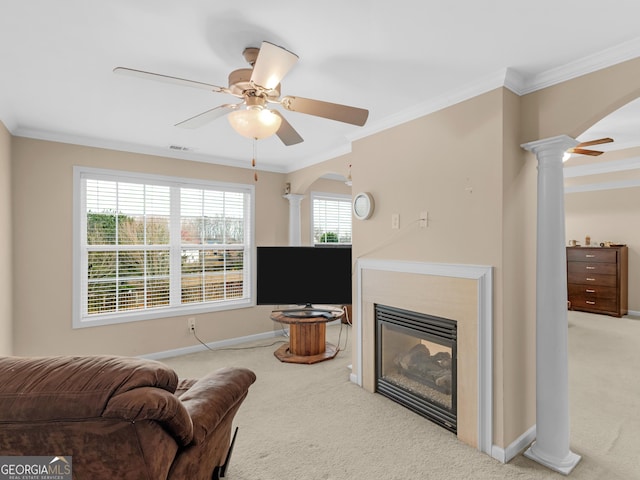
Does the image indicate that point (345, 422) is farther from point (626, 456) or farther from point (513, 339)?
point (626, 456)

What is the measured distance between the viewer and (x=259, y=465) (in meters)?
2.21

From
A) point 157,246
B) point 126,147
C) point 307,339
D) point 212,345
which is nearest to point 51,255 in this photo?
point 157,246

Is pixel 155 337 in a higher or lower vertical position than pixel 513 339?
lower

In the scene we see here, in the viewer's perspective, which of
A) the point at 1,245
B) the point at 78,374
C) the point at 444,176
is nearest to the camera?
the point at 78,374

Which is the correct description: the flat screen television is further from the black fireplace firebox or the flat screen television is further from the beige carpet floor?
the black fireplace firebox

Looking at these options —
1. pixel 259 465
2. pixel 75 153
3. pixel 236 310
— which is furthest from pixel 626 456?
pixel 75 153

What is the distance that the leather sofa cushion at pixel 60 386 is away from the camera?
104 cm

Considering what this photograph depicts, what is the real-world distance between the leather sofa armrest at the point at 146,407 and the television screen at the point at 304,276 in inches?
112

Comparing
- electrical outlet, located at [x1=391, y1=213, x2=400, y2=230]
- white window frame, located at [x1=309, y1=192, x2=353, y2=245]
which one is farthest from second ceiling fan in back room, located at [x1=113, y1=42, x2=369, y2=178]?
white window frame, located at [x1=309, y1=192, x2=353, y2=245]

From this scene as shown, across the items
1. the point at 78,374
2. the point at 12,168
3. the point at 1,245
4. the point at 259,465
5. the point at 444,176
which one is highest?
the point at 12,168

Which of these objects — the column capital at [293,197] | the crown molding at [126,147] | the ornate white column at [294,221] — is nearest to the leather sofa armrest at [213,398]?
the crown molding at [126,147]

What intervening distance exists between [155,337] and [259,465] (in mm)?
2477

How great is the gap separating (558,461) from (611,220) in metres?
5.70

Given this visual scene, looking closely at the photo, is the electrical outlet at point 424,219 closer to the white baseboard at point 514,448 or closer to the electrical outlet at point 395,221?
the electrical outlet at point 395,221
